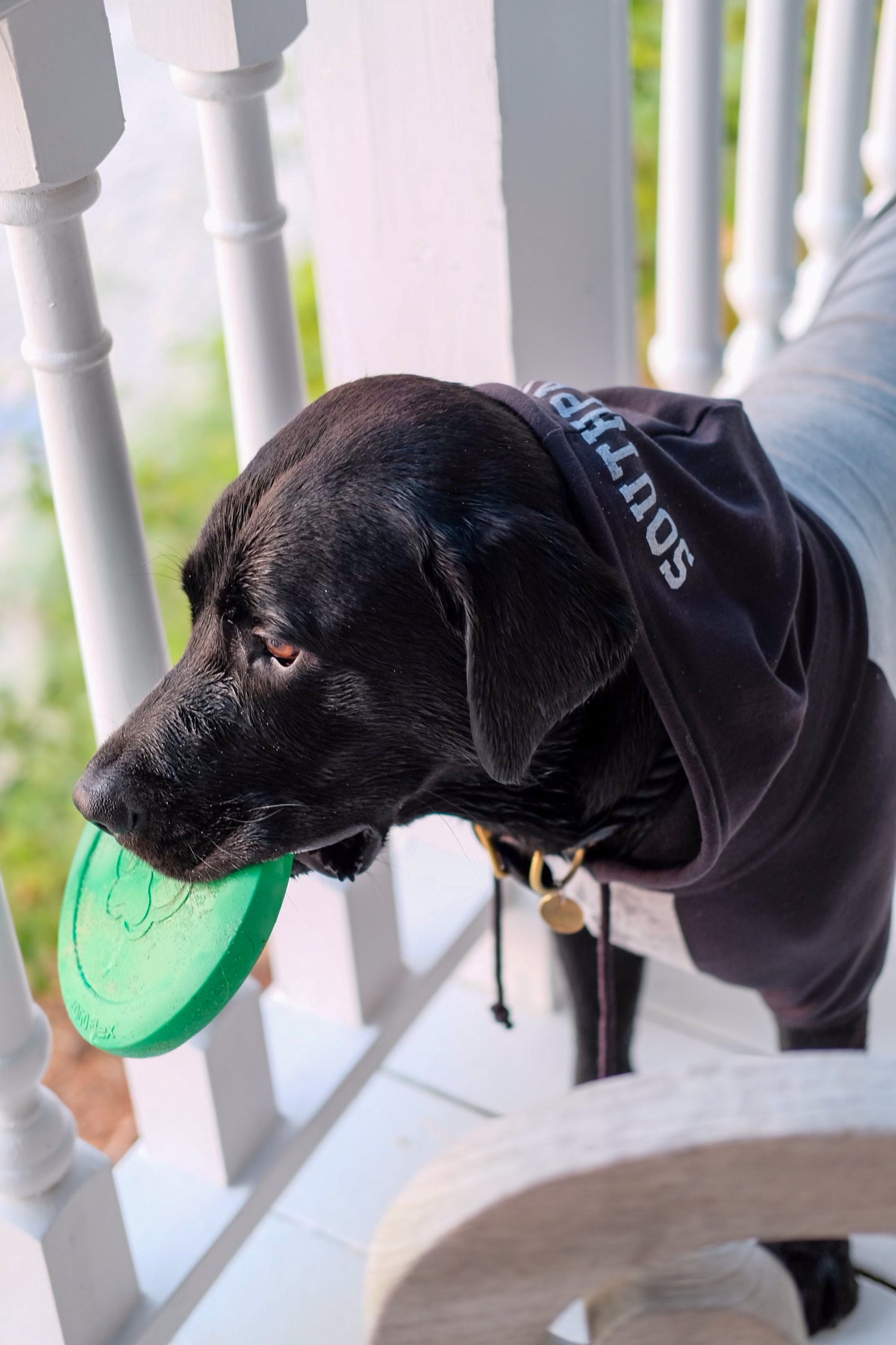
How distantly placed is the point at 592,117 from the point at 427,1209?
1071 millimetres

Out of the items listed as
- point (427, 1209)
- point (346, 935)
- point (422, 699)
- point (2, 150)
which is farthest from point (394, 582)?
point (346, 935)

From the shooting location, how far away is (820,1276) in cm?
121

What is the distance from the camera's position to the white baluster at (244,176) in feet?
3.00

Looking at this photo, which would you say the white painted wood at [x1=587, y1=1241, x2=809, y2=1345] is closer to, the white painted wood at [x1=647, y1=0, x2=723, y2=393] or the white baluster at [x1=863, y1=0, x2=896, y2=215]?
the white painted wood at [x1=647, y1=0, x2=723, y2=393]

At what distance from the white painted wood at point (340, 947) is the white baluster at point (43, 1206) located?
13.6 inches

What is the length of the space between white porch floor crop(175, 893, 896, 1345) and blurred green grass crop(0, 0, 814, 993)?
985 mm

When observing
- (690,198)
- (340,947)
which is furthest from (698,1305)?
(690,198)

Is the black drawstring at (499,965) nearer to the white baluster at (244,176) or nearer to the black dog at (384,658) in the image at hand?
the black dog at (384,658)

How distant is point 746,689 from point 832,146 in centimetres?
117

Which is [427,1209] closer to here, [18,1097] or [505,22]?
[18,1097]

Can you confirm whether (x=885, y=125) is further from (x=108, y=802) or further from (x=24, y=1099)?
(x=24, y=1099)

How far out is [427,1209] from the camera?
45 centimetres

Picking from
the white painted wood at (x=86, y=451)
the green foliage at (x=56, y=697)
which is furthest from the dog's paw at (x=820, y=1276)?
the green foliage at (x=56, y=697)

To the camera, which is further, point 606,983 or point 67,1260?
point 606,983
